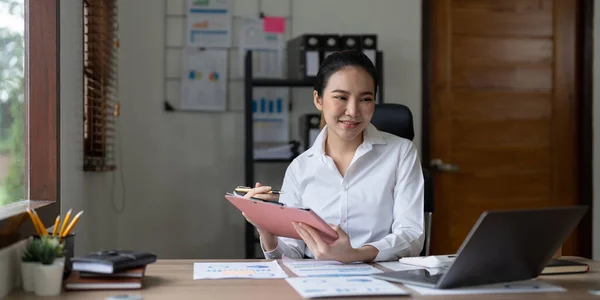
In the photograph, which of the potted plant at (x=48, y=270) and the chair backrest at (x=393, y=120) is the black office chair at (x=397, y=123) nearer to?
the chair backrest at (x=393, y=120)

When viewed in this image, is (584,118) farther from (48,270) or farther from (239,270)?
(48,270)

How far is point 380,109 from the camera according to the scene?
2545mm

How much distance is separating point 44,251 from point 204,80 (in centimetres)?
250

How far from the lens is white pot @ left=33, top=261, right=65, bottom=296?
146 centimetres

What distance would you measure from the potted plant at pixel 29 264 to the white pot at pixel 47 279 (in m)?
0.02

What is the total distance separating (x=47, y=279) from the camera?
1464 mm

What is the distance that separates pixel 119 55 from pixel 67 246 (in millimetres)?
2418

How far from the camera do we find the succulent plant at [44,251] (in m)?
1.50

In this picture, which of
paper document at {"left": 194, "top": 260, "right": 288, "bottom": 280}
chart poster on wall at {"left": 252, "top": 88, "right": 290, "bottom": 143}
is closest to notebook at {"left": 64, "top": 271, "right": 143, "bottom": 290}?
paper document at {"left": 194, "top": 260, "right": 288, "bottom": 280}

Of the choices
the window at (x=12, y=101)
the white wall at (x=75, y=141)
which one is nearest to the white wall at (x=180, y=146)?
the white wall at (x=75, y=141)

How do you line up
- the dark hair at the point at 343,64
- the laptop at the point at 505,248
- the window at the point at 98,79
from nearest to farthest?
the laptop at the point at 505,248, the dark hair at the point at 343,64, the window at the point at 98,79

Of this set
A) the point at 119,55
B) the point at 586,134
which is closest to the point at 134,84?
the point at 119,55

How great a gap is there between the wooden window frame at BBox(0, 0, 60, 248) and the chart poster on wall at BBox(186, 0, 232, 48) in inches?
65.9

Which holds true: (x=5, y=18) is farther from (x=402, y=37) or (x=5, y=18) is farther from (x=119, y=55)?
(x=402, y=37)
